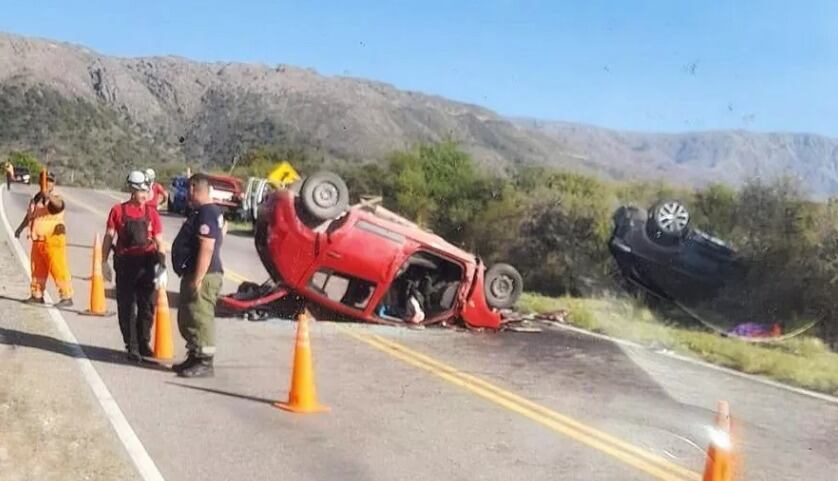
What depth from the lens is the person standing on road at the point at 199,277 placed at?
377 inches

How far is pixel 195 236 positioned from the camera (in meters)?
9.66

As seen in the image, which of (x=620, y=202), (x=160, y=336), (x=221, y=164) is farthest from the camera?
(x=221, y=164)

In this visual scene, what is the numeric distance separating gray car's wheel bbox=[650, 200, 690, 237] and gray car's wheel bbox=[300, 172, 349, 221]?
25.1 ft

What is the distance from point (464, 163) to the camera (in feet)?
122

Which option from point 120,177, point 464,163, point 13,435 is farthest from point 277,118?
point 13,435

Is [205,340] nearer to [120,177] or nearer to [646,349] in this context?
[646,349]

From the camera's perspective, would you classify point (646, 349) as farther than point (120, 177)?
No

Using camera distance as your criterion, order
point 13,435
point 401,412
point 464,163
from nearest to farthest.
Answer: point 13,435, point 401,412, point 464,163

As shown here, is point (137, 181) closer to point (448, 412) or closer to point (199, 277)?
point (199, 277)

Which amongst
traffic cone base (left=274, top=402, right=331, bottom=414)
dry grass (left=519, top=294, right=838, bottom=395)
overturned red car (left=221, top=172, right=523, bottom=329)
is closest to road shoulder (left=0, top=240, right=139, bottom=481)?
traffic cone base (left=274, top=402, right=331, bottom=414)

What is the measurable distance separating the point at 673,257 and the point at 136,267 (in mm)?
10676

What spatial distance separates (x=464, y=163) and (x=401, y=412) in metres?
28.8

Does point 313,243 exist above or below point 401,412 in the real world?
above

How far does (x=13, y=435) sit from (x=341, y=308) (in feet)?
21.9
